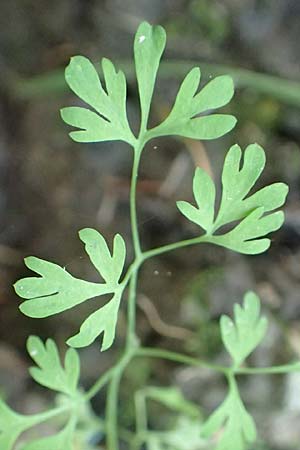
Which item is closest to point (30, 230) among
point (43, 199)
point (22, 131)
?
point (43, 199)

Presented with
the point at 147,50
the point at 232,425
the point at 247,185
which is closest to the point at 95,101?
the point at 147,50

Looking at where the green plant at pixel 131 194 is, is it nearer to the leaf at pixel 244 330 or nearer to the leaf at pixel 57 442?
the leaf at pixel 57 442

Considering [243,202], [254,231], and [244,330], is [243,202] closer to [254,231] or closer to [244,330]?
[254,231]

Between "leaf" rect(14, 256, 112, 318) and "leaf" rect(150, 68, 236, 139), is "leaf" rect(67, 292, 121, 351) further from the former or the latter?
"leaf" rect(150, 68, 236, 139)

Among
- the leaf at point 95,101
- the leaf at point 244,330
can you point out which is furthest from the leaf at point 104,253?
the leaf at point 244,330

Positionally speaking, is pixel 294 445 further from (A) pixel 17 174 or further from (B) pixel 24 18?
(B) pixel 24 18
